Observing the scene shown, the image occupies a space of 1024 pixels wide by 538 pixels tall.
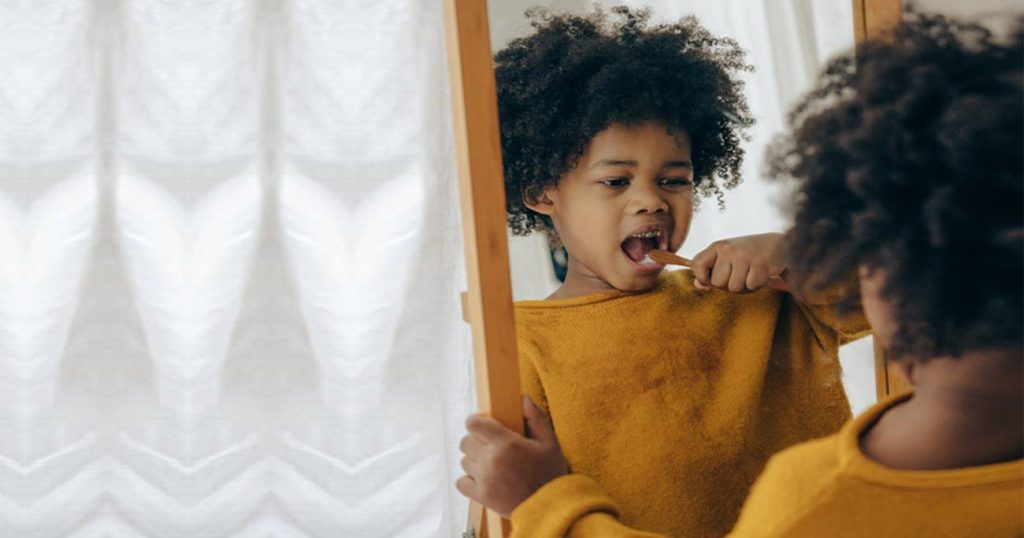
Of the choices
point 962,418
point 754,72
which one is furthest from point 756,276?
point 962,418

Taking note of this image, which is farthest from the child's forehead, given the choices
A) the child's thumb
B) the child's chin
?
the child's thumb

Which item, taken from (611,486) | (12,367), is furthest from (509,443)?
(12,367)

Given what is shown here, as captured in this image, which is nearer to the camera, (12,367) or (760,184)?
(760,184)

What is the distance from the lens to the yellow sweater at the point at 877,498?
535 millimetres

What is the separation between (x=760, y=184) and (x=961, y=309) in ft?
1.54

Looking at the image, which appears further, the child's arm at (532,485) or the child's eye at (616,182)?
the child's eye at (616,182)

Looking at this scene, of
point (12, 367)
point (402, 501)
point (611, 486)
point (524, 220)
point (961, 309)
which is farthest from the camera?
point (402, 501)

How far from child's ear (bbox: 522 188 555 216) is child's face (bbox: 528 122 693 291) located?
0.04 meters

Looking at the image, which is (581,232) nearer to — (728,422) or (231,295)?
(728,422)

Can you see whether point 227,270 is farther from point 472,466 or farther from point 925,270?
point 925,270

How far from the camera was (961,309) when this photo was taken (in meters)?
0.51

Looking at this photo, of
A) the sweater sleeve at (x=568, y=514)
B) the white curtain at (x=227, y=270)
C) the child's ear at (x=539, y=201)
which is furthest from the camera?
the white curtain at (x=227, y=270)

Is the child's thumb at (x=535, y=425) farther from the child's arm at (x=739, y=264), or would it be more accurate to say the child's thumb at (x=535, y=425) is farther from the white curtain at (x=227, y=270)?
the white curtain at (x=227, y=270)

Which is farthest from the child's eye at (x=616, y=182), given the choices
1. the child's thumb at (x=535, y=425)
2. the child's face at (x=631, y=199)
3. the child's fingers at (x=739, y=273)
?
the child's thumb at (x=535, y=425)
